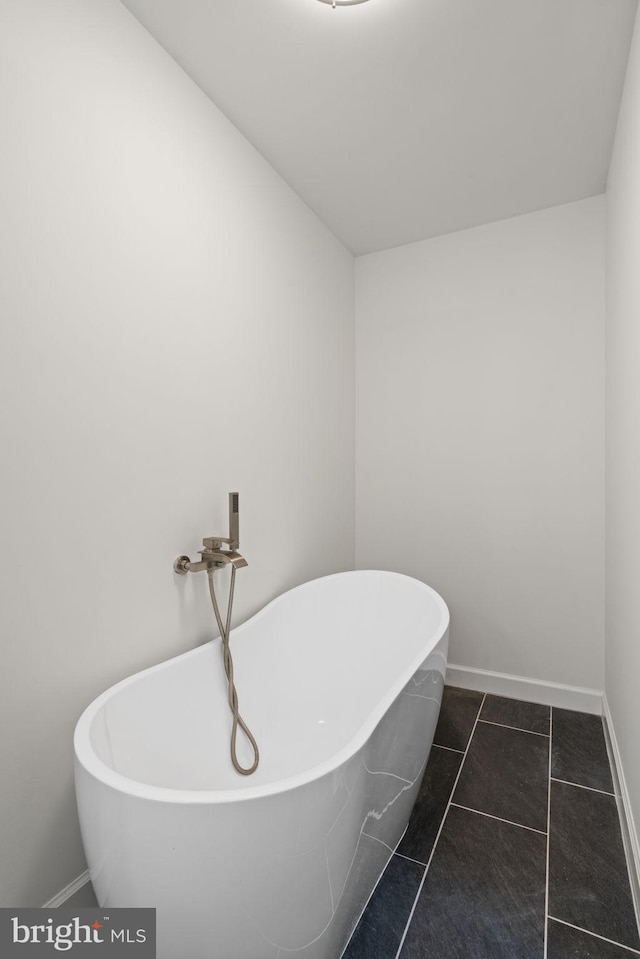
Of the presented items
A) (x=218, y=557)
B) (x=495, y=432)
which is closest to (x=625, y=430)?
(x=495, y=432)

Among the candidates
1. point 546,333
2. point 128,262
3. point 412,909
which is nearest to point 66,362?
point 128,262

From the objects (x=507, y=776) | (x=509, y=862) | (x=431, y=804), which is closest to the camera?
(x=509, y=862)

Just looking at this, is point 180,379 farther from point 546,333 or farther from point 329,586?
point 546,333

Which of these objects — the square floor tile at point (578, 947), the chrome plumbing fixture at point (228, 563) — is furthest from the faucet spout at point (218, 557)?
the square floor tile at point (578, 947)

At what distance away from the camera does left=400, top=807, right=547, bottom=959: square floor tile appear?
1.18 metres

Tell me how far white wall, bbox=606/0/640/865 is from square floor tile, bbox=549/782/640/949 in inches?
7.2

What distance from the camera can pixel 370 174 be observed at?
213 centimetres

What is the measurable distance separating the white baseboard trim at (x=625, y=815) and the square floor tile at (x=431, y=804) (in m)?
0.56

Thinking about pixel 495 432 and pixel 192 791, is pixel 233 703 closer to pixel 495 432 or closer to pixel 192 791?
pixel 192 791

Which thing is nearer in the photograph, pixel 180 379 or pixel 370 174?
pixel 180 379

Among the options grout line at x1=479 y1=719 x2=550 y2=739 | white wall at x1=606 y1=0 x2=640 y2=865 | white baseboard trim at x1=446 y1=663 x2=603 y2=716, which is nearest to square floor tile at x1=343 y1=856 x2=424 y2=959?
white wall at x1=606 y1=0 x2=640 y2=865

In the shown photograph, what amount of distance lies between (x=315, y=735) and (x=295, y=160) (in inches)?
96.2

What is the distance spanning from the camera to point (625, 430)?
163cm

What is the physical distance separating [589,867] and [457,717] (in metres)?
0.88
